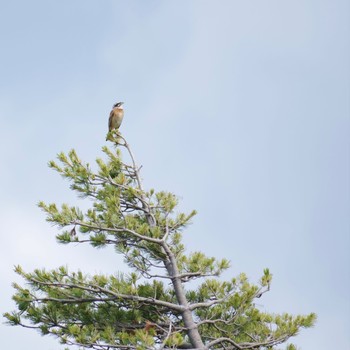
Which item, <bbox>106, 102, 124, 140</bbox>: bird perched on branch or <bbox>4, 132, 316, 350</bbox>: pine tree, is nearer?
<bbox>4, 132, 316, 350</bbox>: pine tree

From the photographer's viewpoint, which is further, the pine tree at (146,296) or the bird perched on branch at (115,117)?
the bird perched on branch at (115,117)

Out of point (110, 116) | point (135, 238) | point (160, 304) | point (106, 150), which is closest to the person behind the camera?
point (160, 304)

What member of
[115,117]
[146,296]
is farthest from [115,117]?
[146,296]

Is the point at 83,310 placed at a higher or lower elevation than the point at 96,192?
lower

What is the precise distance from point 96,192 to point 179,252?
1.69 metres

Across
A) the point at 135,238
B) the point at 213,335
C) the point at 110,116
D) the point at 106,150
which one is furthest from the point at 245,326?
the point at 110,116

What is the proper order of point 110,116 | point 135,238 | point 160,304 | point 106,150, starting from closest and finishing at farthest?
point 160,304 < point 135,238 < point 106,150 < point 110,116

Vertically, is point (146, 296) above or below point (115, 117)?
below

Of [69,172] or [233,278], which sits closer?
[233,278]

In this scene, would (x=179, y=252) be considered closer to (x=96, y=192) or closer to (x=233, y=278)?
(x=233, y=278)

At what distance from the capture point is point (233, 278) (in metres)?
9.69

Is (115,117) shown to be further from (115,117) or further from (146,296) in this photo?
(146,296)

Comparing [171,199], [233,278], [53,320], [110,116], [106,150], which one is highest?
[110,116]

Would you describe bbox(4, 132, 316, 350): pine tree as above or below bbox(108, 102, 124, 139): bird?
below
